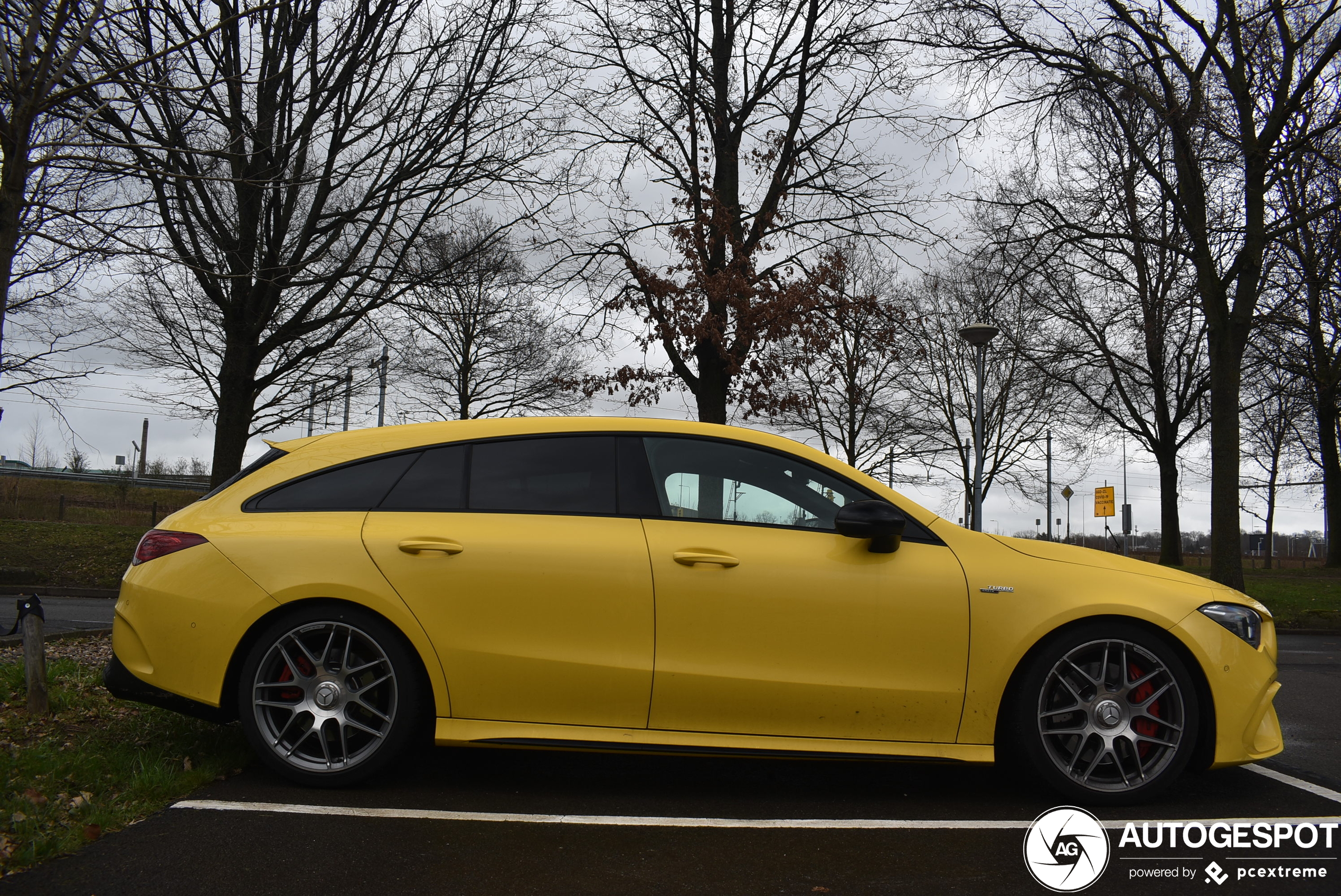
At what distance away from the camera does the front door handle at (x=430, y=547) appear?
12.7ft

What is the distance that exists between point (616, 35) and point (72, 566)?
13240 millimetres

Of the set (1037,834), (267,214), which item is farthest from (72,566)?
(1037,834)

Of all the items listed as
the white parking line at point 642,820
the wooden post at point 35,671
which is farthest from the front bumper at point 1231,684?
the wooden post at point 35,671

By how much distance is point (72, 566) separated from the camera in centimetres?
1644

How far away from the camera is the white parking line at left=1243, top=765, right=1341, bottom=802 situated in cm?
401

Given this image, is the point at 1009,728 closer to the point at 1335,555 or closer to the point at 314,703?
the point at 314,703

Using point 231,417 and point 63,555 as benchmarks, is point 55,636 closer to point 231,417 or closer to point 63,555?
point 231,417

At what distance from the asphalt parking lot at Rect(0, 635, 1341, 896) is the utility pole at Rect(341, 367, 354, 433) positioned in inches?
707

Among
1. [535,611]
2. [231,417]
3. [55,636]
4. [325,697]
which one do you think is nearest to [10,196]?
[325,697]

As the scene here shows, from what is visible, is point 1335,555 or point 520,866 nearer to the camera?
point 520,866

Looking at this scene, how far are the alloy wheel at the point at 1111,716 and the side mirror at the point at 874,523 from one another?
85 cm

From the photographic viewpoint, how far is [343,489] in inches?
164

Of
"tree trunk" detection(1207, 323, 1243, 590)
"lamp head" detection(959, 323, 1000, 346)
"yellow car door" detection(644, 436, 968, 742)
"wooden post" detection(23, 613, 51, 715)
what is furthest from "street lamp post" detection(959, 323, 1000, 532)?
"wooden post" detection(23, 613, 51, 715)

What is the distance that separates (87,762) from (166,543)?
95 cm
